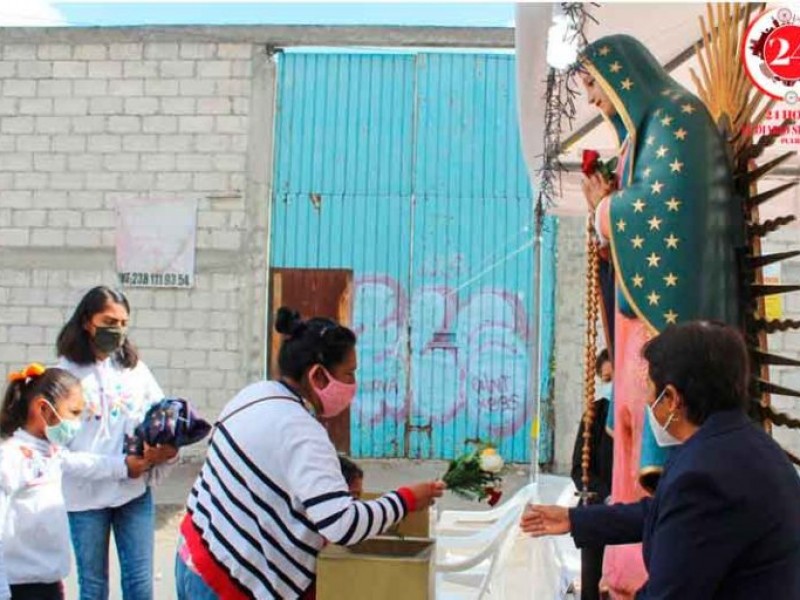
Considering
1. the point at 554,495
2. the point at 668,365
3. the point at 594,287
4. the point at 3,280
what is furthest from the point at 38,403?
the point at 3,280

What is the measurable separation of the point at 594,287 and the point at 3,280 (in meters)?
8.23

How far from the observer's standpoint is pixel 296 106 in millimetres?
10000

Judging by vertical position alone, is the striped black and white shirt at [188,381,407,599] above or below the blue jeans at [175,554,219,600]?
above

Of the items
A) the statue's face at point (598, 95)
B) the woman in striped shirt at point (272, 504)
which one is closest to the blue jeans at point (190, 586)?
the woman in striped shirt at point (272, 504)

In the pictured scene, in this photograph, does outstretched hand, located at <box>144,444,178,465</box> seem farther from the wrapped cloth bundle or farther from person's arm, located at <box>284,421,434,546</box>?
person's arm, located at <box>284,421,434,546</box>

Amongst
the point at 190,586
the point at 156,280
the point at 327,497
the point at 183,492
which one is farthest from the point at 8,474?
the point at 156,280

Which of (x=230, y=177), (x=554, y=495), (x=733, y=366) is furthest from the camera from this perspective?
(x=230, y=177)

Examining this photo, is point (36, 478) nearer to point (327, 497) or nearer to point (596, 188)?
point (327, 497)

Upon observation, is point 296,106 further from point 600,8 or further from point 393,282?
point 600,8

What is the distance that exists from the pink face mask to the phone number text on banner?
24.3ft

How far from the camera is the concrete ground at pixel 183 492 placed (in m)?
5.84

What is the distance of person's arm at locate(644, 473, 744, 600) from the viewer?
1.67m

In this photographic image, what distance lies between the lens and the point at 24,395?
3.38 meters

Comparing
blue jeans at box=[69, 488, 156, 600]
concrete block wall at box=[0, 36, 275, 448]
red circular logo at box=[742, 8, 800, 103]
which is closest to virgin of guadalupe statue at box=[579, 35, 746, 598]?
red circular logo at box=[742, 8, 800, 103]
